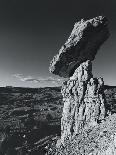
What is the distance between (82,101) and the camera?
5766 cm

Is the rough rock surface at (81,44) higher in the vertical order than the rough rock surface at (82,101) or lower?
higher

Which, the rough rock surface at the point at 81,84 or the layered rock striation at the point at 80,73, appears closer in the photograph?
the rough rock surface at the point at 81,84

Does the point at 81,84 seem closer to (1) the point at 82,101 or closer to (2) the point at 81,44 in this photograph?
(1) the point at 82,101

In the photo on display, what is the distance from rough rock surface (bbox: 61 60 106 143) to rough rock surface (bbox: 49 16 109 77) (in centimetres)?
249

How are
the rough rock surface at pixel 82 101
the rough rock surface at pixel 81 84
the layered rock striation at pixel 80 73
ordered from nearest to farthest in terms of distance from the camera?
the rough rock surface at pixel 81 84 → the rough rock surface at pixel 82 101 → the layered rock striation at pixel 80 73

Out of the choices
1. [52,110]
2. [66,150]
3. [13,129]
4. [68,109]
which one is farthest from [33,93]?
[66,150]

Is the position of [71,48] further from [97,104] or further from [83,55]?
[97,104]

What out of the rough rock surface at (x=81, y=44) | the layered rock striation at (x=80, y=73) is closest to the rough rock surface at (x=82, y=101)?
the layered rock striation at (x=80, y=73)

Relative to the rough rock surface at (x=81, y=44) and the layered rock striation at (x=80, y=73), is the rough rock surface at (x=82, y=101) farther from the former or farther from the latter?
the rough rock surface at (x=81, y=44)

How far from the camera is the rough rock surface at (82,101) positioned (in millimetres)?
53375

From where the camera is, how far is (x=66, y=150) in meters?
50.2

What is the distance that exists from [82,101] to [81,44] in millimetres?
11516

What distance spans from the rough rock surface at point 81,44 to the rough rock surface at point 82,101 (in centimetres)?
249

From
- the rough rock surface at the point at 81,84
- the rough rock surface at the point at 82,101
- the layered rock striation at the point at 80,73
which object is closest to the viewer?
the rough rock surface at the point at 81,84
